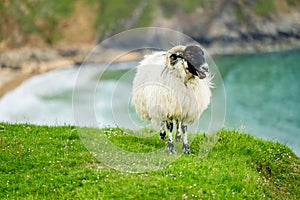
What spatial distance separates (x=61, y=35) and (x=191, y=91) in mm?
65973

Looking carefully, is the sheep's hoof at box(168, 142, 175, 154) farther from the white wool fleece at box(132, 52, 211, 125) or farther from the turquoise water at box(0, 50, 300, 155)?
the turquoise water at box(0, 50, 300, 155)

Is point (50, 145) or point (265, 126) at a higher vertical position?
point (265, 126)

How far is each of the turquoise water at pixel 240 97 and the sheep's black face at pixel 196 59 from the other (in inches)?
705

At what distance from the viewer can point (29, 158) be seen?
37.4ft

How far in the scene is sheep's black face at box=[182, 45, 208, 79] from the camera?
10953 mm

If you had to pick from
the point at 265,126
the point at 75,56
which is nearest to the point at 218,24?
the point at 75,56

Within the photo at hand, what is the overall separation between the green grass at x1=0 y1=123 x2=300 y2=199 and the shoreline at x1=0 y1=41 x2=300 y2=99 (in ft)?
149

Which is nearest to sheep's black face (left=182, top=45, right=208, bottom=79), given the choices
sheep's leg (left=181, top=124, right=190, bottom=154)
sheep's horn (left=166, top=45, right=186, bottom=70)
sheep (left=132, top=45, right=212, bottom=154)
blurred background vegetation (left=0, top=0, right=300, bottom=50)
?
sheep (left=132, top=45, right=212, bottom=154)

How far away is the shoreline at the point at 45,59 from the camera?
6141 cm

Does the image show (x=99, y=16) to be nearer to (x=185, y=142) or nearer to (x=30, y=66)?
(x=30, y=66)

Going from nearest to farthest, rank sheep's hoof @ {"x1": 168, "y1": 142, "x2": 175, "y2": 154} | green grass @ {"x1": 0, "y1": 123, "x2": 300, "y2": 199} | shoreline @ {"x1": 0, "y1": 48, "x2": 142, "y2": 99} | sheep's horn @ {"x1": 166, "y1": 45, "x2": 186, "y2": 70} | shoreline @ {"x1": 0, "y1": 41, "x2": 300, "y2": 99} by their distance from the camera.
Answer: green grass @ {"x1": 0, "y1": 123, "x2": 300, "y2": 199} < sheep's horn @ {"x1": 166, "y1": 45, "x2": 186, "y2": 70} < sheep's hoof @ {"x1": 168, "y1": 142, "x2": 175, "y2": 154} < shoreline @ {"x1": 0, "y1": 48, "x2": 142, "y2": 99} < shoreline @ {"x1": 0, "y1": 41, "x2": 300, "y2": 99}

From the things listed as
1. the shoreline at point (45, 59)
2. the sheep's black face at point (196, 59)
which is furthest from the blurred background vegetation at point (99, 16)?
the sheep's black face at point (196, 59)

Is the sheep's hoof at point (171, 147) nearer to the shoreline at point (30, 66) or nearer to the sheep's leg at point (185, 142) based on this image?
the sheep's leg at point (185, 142)

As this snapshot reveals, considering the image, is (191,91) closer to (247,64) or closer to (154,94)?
(154,94)
